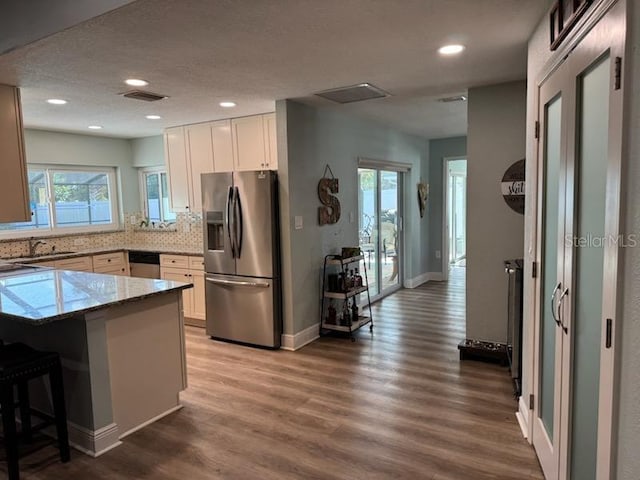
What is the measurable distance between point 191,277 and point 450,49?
3697 mm

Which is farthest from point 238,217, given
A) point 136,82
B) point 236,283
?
Answer: point 136,82

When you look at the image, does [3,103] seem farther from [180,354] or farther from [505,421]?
[505,421]

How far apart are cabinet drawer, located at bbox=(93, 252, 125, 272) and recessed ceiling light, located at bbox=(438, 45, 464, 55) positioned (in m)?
4.61

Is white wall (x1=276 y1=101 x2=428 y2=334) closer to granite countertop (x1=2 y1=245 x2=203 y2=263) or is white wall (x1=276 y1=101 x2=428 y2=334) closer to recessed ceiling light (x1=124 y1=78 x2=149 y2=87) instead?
recessed ceiling light (x1=124 y1=78 x2=149 y2=87)

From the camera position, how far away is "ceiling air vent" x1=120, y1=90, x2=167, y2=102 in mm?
3582

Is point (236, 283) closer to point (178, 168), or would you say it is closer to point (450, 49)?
point (178, 168)

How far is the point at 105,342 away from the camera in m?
2.62

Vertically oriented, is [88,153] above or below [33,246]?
above

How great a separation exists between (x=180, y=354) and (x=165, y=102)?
7.46 ft

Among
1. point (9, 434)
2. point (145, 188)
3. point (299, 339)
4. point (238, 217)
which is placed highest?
point (145, 188)

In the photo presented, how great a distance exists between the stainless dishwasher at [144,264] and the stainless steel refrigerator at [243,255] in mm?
1184

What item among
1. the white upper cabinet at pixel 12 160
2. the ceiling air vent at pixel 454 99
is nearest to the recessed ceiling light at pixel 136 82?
the white upper cabinet at pixel 12 160

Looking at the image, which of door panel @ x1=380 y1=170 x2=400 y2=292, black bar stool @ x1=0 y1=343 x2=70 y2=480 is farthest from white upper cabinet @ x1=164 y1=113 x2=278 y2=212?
black bar stool @ x1=0 y1=343 x2=70 y2=480

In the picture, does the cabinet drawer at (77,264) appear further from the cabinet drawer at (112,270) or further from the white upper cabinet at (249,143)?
the white upper cabinet at (249,143)
